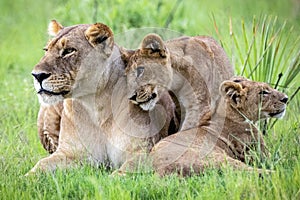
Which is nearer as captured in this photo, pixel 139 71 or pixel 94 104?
pixel 139 71

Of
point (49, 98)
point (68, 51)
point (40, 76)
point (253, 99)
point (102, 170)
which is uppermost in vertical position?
point (68, 51)

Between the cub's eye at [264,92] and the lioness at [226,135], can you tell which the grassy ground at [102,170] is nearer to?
the lioness at [226,135]

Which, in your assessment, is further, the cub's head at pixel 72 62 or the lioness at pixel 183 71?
the lioness at pixel 183 71

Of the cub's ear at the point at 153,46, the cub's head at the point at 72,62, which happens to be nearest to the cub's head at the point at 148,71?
the cub's ear at the point at 153,46

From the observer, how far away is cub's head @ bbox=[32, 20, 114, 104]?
16.0 ft

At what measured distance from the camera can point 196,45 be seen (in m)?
5.58

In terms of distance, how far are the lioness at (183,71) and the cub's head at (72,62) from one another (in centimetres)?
22

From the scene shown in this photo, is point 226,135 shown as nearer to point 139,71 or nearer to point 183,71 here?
point 183,71

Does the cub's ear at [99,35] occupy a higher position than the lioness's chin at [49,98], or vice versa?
the cub's ear at [99,35]

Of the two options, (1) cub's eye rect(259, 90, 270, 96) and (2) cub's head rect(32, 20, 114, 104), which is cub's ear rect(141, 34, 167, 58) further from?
(1) cub's eye rect(259, 90, 270, 96)

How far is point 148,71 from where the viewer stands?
16.7 feet

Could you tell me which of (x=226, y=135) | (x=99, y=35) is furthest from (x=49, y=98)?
(x=226, y=135)

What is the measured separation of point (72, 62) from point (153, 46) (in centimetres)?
53

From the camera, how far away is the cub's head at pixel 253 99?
201 inches
